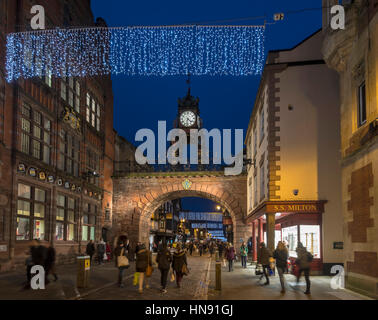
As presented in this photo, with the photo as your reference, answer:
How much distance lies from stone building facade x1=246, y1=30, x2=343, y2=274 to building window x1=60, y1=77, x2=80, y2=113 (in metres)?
12.9

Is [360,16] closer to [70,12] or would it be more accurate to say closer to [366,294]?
[366,294]

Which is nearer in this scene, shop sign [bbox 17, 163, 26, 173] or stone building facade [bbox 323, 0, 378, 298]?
stone building facade [bbox 323, 0, 378, 298]

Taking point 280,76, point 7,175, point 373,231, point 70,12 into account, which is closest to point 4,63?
point 7,175

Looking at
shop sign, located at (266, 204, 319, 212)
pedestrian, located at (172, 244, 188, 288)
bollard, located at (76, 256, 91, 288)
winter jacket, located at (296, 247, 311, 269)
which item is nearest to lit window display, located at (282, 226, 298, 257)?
shop sign, located at (266, 204, 319, 212)

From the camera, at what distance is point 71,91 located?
98.5 ft

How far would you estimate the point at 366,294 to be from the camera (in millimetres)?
14031

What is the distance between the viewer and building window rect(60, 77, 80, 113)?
28.6 meters

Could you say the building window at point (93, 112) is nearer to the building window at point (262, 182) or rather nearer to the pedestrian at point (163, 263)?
the building window at point (262, 182)

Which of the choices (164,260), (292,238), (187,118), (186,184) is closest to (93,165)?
(186,184)

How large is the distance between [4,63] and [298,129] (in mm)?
13739

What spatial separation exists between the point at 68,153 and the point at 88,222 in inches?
246

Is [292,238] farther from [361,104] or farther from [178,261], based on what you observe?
[361,104]

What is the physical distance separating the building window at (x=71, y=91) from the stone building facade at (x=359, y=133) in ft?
55.1

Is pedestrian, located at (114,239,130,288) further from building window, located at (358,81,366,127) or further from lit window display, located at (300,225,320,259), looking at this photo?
building window, located at (358,81,366,127)
